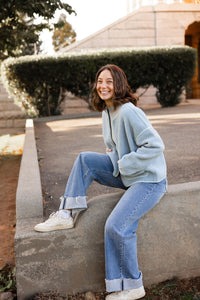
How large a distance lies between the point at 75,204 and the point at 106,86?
0.97 m

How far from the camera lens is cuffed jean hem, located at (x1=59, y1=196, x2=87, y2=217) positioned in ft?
8.97

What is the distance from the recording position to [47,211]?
3277mm

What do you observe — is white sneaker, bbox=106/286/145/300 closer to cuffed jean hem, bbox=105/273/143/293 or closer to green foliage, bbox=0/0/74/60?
cuffed jean hem, bbox=105/273/143/293

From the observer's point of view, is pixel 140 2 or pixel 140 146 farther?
pixel 140 2

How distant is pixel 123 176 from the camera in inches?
109

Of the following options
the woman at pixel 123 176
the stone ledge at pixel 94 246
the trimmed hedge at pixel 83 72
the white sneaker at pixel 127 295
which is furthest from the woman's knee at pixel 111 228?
the trimmed hedge at pixel 83 72

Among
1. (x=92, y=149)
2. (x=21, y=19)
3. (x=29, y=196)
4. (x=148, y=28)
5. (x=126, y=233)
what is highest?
(x=148, y=28)

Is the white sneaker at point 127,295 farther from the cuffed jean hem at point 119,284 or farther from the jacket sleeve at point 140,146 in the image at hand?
the jacket sleeve at point 140,146

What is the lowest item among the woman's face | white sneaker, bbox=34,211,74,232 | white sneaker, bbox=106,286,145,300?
white sneaker, bbox=106,286,145,300

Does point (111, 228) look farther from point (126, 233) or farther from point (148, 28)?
point (148, 28)

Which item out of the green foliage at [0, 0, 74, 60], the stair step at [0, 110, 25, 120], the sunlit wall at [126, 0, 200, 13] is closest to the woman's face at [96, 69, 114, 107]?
the green foliage at [0, 0, 74, 60]

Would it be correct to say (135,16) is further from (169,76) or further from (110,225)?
(110,225)

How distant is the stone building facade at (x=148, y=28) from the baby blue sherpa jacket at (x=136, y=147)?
14.0 m

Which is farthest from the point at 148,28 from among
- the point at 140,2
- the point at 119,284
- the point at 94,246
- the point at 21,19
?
the point at 119,284
